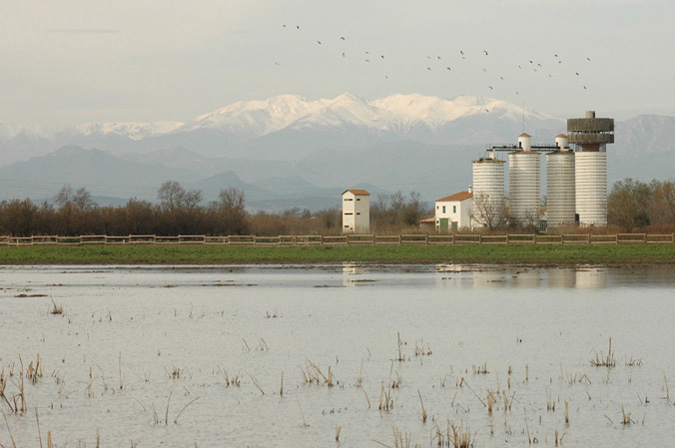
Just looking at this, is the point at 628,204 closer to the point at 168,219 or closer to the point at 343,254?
the point at 168,219

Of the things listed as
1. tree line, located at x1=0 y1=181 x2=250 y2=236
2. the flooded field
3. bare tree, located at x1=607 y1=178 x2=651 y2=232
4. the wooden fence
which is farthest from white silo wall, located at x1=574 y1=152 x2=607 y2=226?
the flooded field

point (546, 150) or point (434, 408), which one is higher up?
point (546, 150)

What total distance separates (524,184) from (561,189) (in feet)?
21.4

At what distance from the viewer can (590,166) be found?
140m

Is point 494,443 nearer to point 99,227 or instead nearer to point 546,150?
point 99,227

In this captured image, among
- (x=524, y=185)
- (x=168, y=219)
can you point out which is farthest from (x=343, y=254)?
(x=524, y=185)

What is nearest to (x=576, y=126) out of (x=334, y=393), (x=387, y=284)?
(x=387, y=284)

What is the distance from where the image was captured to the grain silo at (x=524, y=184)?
139875mm

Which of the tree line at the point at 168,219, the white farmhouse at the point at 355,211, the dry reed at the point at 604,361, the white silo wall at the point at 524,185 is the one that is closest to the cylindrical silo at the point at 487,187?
the white silo wall at the point at 524,185

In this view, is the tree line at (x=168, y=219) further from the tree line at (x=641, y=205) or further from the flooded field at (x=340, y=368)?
the flooded field at (x=340, y=368)

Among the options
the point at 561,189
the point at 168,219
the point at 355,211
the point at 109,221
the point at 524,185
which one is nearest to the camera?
the point at 109,221

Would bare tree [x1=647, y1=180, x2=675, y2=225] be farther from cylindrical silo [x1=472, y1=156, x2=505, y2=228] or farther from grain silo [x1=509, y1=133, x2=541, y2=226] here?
cylindrical silo [x1=472, y1=156, x2=505, y2=228]

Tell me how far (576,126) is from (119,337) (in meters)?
125

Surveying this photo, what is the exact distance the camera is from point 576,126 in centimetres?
14400
